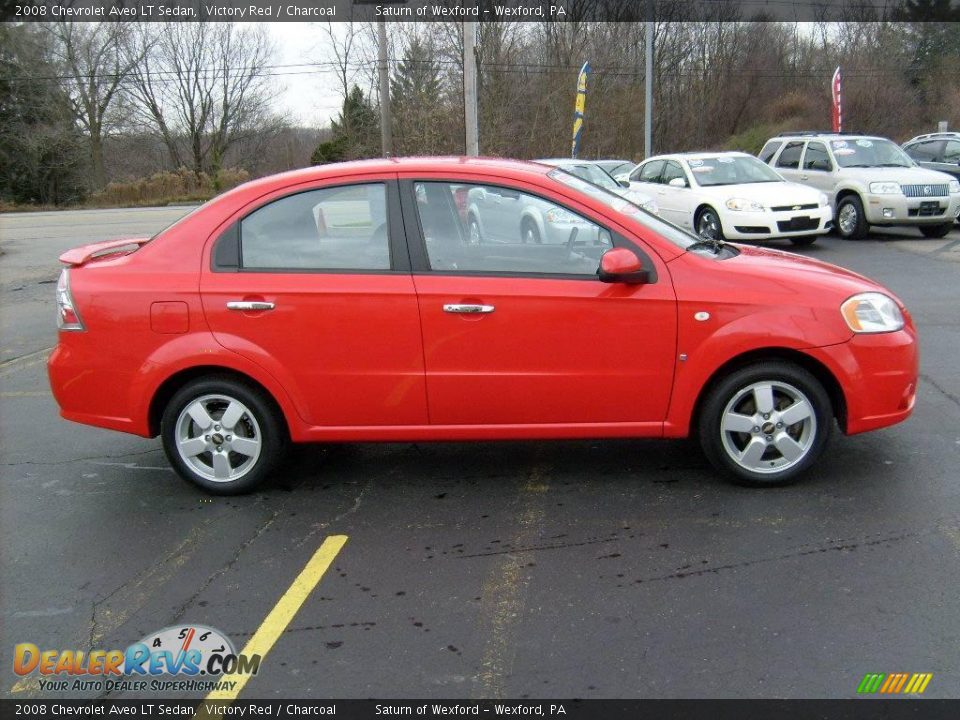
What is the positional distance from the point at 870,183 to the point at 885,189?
27 centimetres

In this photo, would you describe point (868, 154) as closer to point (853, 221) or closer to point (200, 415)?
point (853, 221)

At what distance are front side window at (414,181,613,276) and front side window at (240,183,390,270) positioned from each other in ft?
0.88

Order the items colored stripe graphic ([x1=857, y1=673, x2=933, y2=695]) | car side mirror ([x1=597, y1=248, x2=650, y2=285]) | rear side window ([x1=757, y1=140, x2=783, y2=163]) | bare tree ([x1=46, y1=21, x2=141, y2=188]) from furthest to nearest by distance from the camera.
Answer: bare tree ([x1=46, y1=21, x2=141, y2=188]) < rear side window ([x1=757, y1=140, x2=783, y2=163]) < car side mirror ([x1=597, y1=248, x2=650, y2=285]) < colored stripe graphic ([x1=857, y1=673, x2=933, y2=695])

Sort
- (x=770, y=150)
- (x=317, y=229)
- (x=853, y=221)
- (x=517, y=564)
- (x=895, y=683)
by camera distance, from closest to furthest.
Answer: (x=895, y=683) → (x=517, y=564) → (x=317, y=229) → (x=853, y=221) → (x=770, y=150)

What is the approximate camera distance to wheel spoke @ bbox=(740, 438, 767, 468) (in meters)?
4.46

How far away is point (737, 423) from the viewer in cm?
444

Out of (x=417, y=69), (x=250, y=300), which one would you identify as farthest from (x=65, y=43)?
(x=250, y=300)

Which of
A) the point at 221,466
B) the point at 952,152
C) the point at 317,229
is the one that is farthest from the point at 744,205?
the point at 221,466

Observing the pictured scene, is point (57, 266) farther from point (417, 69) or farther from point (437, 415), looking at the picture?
point (417, 69)

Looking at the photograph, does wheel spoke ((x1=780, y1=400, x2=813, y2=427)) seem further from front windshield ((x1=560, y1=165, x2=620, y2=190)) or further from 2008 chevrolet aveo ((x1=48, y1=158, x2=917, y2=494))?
front windshield ((x1=560, y1=165, x2=620, y2=190))

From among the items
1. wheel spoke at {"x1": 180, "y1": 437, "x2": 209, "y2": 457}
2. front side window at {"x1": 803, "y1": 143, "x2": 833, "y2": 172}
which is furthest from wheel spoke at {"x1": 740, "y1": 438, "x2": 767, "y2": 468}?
front side window at {"x1": 803, "y1": 143, "x2": 833, "y2": 172}

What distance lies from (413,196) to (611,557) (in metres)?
2.11

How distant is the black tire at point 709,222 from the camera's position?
46.0ft

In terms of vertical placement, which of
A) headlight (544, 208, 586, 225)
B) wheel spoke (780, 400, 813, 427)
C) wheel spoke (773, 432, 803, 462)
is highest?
headlight (544, 208, 586, 225)
